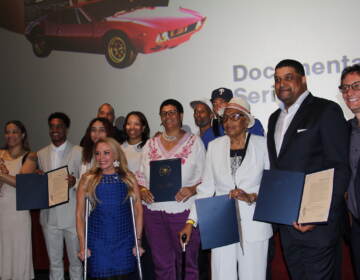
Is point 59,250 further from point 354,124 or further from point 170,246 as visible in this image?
point 354,124

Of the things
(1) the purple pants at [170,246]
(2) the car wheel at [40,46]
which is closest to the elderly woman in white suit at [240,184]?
(1) the purple pants at [170,246]

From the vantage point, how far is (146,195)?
4.22 meters

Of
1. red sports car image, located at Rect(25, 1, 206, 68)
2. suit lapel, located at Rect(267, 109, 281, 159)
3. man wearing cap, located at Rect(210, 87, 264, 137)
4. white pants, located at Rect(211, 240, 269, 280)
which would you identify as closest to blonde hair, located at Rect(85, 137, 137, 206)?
white pants, located at Rect(211, 240, 269, 280)

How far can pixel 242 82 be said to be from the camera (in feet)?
21.3

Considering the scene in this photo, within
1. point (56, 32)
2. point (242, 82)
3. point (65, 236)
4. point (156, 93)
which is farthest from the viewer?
point (56, 32)

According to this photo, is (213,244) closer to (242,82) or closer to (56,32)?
(242,82)

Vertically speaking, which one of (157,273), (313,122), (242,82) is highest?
(242,82)

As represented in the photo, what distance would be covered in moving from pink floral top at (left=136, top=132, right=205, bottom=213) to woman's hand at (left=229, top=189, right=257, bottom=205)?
858 millimetres

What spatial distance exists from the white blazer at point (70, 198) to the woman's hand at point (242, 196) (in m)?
2.18

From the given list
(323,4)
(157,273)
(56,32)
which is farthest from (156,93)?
(157,273)

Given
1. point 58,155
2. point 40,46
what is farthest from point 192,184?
point 40,46

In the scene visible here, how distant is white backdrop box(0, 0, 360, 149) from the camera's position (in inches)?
238

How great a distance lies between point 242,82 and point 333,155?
3.62 metres

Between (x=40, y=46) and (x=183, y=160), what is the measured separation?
16.0 ft
